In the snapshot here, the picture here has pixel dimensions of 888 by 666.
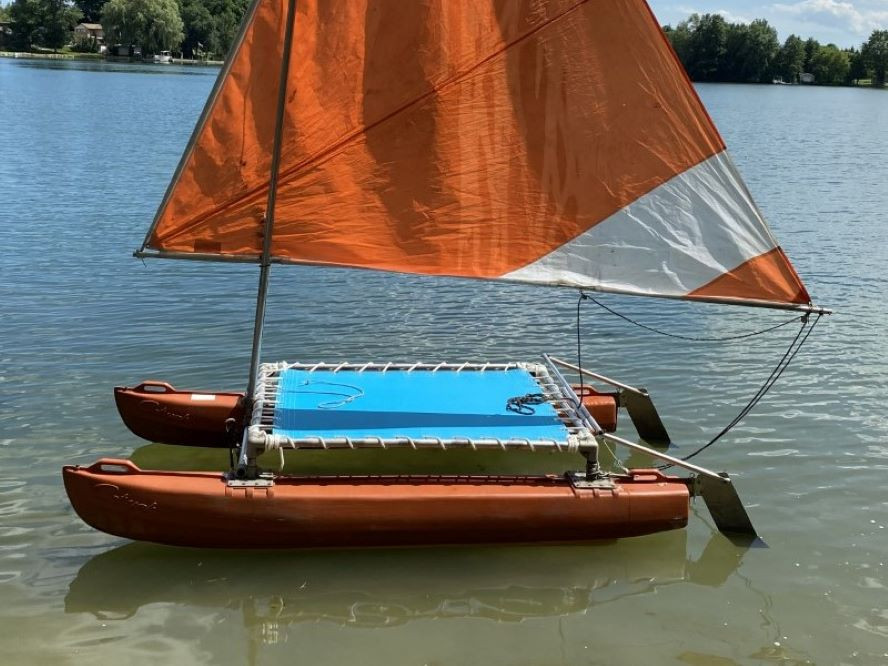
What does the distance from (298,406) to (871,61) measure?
A: 174718mm

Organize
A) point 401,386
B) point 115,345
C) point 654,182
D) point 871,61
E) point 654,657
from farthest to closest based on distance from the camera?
point 871,61, point 115,345, point 401,386, point 654,182, point 654,657

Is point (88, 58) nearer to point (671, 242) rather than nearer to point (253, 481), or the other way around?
point (253, 481)

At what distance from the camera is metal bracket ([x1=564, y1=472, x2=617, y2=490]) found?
24.6ft

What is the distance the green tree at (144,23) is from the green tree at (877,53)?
116369mm

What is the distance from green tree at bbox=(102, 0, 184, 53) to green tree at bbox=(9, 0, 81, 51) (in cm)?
2320

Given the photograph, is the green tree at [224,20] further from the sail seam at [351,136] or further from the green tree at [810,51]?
the sail seam at [351,136]

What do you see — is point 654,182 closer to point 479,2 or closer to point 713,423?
point 479,2

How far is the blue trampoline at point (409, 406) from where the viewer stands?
762 cm

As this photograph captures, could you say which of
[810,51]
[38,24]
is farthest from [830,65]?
[38,24]

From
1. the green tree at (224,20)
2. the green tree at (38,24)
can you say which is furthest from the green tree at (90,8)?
the green tree at (224,20)

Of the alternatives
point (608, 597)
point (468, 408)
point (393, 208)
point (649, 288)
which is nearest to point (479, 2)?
point (393, 208)

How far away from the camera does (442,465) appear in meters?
8.86

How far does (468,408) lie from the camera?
27.1ft

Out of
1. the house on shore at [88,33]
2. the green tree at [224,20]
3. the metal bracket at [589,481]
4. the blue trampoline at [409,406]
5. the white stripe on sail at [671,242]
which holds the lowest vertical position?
the metal bracket at [589,481]
